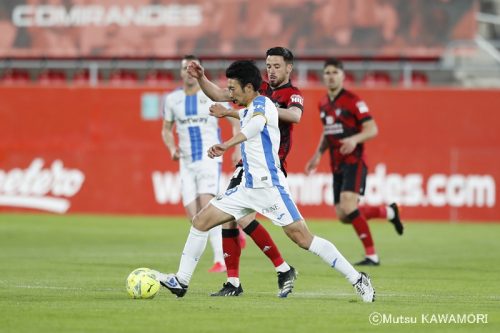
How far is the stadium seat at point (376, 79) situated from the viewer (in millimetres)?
27888

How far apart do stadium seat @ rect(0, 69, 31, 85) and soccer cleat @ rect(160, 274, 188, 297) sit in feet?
64.4

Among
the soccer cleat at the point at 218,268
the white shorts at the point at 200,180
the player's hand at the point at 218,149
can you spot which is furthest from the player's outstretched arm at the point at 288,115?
the white shorts at the point at 200,180

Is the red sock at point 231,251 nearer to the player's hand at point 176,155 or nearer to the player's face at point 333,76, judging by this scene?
the player's hand at point 176,155

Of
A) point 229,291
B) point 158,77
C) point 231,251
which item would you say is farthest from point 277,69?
point 158,77

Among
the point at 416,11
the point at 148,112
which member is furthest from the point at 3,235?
the point at 416,11

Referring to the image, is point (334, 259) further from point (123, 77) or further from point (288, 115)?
point (123, 77)

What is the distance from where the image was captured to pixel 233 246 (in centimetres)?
1115

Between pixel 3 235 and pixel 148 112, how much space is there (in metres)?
6.10

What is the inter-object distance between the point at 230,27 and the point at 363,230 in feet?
49.6

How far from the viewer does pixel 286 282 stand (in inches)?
421

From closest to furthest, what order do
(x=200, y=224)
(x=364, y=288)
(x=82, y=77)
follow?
(x=364, y=288) < (x=200, y=224) < (x=82, y=77)

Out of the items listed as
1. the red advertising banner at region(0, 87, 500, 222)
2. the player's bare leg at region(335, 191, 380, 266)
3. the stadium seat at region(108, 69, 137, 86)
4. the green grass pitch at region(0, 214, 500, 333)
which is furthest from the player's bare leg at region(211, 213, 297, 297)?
the stadium seat at region(108, 69, 137, 86)

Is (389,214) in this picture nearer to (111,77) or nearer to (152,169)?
(152,169)

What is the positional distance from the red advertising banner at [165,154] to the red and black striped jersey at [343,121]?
8167 millimetres
